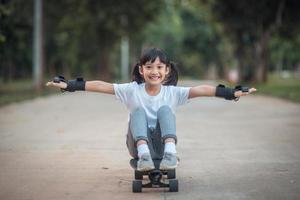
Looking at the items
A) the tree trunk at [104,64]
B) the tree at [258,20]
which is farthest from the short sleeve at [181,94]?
the tree trunk at [104,64]

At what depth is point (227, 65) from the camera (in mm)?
64938

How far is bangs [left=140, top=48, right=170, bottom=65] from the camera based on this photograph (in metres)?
5.75

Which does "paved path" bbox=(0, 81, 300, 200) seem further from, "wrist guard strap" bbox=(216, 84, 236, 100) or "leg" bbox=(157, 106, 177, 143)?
"wrist guard strap" bbox=(216, 84, 236, 100)

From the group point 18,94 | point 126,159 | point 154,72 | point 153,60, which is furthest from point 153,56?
point 18,94

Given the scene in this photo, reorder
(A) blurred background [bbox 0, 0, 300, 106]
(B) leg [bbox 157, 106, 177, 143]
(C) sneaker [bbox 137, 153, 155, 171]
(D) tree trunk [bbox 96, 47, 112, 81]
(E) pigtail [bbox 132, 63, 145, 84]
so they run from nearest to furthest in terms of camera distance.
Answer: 1. (C) sneaker [bbox 137, 153, 155, 171]
2. (B) leg [bbox 157, 106, 177, 143]
3. (E) pigtail [bbox 132, 63, 145, 84]
4. (A) blurred background [bbox 0, 0, 300, 106]
5. (D) tree trunk [bbox 96, 47, 112, 81]

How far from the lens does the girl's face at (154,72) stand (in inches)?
226

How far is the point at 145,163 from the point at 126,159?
2.36 meters

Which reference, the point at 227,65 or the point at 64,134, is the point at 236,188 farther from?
the point at 227,65

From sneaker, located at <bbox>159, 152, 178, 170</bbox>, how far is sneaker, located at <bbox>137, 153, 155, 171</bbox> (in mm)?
88

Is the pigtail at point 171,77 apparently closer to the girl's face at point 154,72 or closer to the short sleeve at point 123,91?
the girl's face at point 154,72

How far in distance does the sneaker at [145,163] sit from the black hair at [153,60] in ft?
2.89

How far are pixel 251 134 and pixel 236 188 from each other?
4894mm

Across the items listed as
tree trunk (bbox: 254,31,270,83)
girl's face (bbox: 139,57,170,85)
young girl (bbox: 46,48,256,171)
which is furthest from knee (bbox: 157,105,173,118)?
tree trunk (bbox: 254,31,270,83)

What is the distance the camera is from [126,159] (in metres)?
7.68
